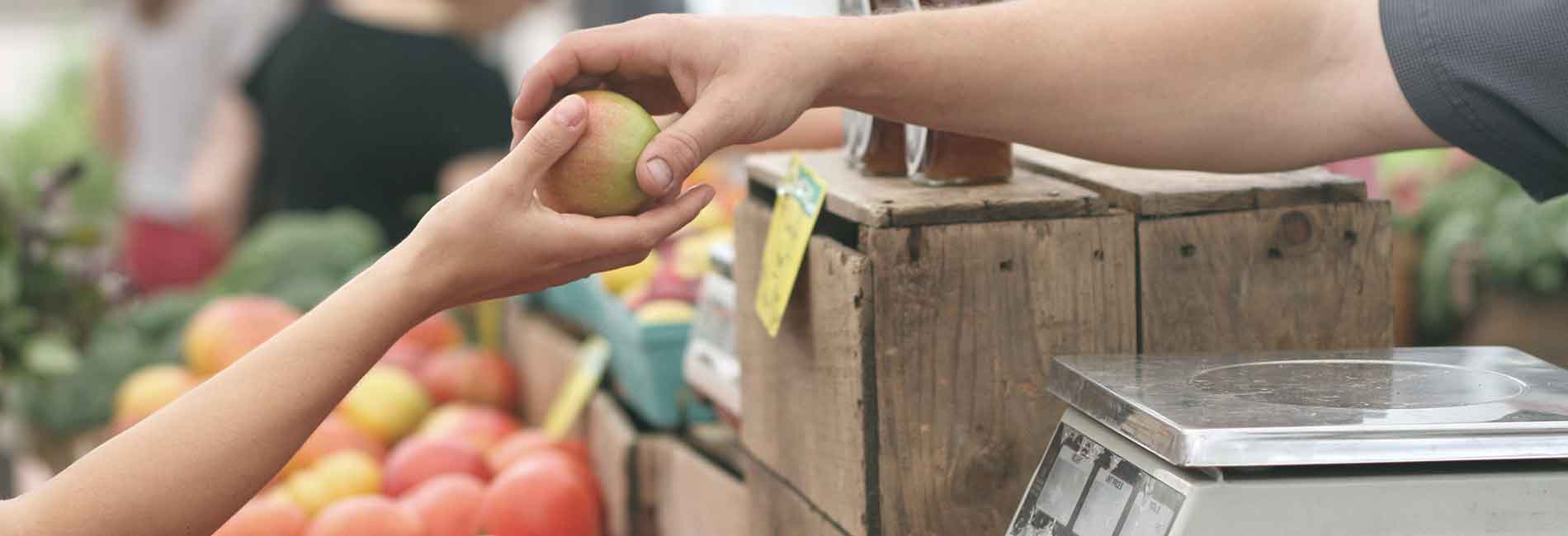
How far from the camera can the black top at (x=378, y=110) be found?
3.87 m

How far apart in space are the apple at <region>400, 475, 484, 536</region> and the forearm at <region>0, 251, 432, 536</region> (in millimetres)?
658

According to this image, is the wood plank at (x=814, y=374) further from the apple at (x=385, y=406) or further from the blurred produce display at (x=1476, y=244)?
the blurred produce display at (x=1476, y=244)

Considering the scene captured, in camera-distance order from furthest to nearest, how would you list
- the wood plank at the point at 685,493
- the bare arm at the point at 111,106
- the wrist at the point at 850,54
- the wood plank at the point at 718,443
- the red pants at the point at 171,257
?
the bare arm at the point at 111,106
the red pants at the point at 171,257
the wood plank at the point at 718,443
the wood plank at the point at 685,493
the wrist at the point at 850,54

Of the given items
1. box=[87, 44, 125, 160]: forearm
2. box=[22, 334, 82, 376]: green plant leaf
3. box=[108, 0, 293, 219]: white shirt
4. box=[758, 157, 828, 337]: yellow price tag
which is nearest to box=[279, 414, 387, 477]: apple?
box=[22, 334, 82, 376]: green plant leaf

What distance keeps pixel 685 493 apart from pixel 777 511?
1.41 ft

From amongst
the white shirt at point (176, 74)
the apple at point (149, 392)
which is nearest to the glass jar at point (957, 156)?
the apple at point (149, 392)

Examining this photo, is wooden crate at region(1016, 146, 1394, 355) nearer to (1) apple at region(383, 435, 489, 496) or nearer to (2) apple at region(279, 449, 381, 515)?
Answer: (1) apple at region(383, 435, 489, 496)

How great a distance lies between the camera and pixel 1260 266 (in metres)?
1.34

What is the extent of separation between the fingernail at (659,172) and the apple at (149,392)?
1.70 meters

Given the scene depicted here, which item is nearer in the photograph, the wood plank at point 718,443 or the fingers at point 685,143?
the fingers at point 685,143

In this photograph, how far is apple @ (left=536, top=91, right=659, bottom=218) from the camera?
1.20 metres

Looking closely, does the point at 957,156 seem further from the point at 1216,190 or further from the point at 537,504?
the point at 537,504

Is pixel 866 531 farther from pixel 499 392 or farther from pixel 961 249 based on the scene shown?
pixel 499 392

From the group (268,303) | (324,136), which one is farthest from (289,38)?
(268,303)
